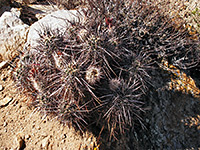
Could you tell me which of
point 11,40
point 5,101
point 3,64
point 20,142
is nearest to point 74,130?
point 20,142

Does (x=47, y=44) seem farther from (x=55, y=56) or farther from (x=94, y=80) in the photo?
(x=94, y=80)

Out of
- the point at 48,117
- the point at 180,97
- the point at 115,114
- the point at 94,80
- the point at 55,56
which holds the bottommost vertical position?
the point at 180,97

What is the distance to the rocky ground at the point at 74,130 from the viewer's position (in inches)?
92.1

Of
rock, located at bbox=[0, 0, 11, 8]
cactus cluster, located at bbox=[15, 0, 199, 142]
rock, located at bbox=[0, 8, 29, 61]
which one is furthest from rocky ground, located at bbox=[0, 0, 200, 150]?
rock, located at bbox=[0, 0, 11, 8]

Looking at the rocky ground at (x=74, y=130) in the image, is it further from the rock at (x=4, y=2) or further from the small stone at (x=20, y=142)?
the rock at (x=4, y=2)

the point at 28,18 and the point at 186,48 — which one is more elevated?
the point at 28,18

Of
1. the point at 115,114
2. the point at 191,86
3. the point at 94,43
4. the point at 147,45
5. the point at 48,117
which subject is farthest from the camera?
the point at 191,86

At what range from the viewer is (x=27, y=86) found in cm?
237

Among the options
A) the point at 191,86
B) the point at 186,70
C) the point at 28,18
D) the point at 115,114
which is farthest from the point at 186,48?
the point at 28,18

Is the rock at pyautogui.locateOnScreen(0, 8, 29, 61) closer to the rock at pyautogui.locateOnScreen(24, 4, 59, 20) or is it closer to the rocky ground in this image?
the rocky ground

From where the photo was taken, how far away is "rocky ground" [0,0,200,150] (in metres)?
2.34

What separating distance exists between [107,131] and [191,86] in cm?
208

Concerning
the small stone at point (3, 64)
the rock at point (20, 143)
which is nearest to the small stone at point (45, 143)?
the rock at point (20, 143)

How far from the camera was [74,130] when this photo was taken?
94.1 inches
